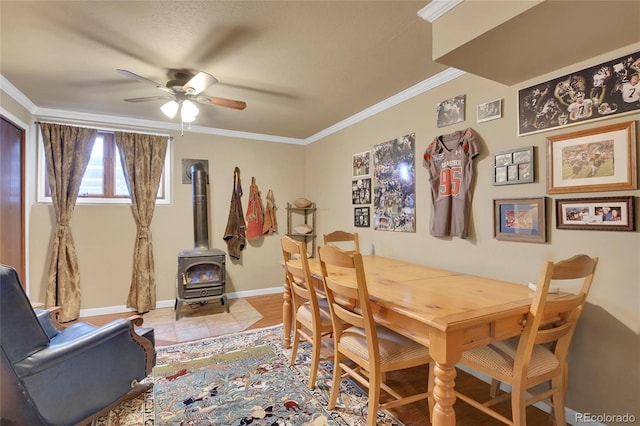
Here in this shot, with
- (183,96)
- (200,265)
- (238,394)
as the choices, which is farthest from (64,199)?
(238,394)

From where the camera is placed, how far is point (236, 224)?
4.44m

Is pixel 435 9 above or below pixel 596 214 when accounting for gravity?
above

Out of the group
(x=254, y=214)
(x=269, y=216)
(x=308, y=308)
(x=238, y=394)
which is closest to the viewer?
(x=238, y=394)

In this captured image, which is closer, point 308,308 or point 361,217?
point 308,308

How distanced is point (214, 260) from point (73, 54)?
7.81 ft

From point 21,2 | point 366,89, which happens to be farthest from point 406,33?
point 21,2

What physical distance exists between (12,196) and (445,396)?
4179 mm

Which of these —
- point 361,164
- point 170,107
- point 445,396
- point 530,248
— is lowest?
point 445,396

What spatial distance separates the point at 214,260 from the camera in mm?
3760

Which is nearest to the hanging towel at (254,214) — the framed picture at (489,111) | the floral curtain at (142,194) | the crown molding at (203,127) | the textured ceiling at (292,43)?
the crown molding at (203,127)

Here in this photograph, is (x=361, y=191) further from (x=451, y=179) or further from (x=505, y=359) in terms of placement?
(x=505, y=359)

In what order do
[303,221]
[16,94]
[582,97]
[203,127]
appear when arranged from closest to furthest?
1. [582,97]
2. [16,94]
3. [203,127]
4. [303,221]

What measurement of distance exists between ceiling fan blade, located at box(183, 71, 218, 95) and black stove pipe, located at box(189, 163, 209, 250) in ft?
5.44

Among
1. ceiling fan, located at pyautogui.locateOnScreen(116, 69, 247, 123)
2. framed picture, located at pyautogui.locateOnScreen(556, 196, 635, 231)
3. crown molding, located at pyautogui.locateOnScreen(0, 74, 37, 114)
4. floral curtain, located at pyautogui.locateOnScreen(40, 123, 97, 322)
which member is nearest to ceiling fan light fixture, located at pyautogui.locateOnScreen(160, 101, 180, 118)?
ceiling fan, located at pyautogui.locateOnScreen(116, 69, 247, 123)
